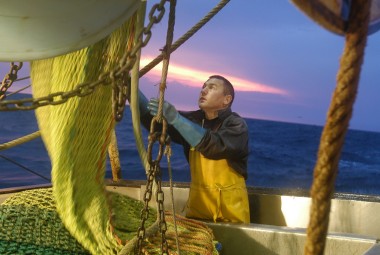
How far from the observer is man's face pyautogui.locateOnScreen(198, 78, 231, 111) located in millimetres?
2686

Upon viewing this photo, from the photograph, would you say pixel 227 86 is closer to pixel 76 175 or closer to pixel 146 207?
pixel 76 175

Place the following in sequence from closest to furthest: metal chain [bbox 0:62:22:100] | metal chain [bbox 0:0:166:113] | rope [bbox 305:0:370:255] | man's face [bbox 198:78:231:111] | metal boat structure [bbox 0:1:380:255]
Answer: rope [bbox 305:0:370:255], metal chain [bbox 0:0:166:113], metal boat structure [bbox 0:1:380:255], metal chain [bbox 0:62:22:100], man's face [bbox 198:78:231:111]

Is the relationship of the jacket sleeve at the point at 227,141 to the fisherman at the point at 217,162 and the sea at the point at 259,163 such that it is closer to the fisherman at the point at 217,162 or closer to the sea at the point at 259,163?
the fisherman at the point at 217,162

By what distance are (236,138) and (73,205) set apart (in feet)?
3.50

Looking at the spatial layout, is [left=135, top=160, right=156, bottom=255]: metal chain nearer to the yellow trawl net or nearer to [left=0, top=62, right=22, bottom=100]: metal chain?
the yellow trawl net

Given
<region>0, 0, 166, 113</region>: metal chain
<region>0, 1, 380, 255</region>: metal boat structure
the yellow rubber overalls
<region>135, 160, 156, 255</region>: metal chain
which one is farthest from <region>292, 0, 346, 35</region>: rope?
the yellow rubber overalls

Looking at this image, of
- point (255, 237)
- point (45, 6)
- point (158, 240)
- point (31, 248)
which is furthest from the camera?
point (255, 237)

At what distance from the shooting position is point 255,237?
7.44ft

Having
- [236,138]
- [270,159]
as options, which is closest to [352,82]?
[236,138]

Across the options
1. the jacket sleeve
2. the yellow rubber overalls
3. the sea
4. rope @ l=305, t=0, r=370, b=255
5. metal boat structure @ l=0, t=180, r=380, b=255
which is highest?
rope @ l=305, t=0, r=370, b=255

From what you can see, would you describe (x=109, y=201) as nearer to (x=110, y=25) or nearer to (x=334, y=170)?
(x=110, y=25)

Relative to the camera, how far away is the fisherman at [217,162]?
246 centimetres

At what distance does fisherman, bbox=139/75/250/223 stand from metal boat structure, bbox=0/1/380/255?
17cm

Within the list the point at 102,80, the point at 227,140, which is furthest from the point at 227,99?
the point at 102,80
